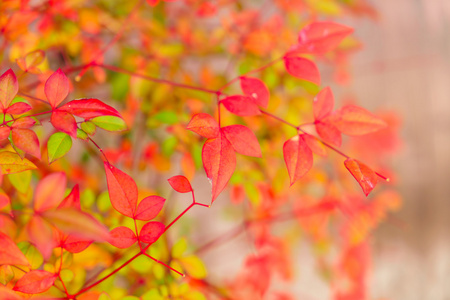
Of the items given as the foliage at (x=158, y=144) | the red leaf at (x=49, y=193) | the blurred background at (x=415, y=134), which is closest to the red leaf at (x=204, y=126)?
the foliage at (x=158, y=144)

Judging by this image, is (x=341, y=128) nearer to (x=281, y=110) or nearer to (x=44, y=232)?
(x=44, y=232)

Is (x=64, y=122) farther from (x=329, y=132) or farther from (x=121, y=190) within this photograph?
(x=329, y=132)

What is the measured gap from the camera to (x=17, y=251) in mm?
248

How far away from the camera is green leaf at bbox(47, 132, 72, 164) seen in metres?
0.28

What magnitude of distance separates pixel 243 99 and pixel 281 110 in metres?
0.43

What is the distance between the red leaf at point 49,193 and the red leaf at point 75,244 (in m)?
0.06

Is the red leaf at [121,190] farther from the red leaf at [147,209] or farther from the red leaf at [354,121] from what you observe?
the red leaf at [354,121]

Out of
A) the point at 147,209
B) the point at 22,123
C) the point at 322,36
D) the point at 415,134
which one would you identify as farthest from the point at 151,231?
the point at 415,134

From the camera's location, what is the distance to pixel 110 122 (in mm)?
309

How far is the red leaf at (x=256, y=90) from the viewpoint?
0.35m

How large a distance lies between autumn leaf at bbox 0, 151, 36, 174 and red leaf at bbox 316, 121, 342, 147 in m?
0.24

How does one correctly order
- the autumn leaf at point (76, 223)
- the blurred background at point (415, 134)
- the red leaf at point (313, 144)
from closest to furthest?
the autumn leaf at point (76, 223), the red leaf at point (313, 144), the blurred background at point (415, 134)

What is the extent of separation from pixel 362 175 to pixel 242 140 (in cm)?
10

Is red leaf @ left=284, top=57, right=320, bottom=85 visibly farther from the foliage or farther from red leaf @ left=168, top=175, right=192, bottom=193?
red leaf @ left=168, top=175, right=192, bottom=193
